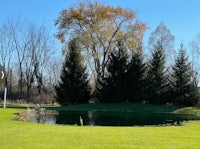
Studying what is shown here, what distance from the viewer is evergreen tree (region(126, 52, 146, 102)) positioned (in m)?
34.3

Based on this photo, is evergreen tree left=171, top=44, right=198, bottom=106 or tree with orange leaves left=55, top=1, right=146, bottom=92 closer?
evergreen tree left=171, top=44, right=198, bottom=106

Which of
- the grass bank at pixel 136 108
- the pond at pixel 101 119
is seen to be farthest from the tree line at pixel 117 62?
the pond at pixel 101 119

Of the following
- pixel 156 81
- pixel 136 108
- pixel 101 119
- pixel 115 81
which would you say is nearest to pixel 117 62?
pixel 115 81

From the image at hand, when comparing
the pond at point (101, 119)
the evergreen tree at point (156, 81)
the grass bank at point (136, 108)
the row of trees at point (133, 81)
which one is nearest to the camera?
the pond at point (101, 119)

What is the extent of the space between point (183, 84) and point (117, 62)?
7.98m

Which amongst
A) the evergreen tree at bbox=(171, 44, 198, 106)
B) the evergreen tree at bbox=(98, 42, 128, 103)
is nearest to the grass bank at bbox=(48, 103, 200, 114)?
the evergreen tree at bbox=(98, 42, 128, 103)

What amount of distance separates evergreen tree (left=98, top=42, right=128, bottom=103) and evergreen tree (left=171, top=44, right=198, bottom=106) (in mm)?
5713

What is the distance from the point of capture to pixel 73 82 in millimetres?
35438

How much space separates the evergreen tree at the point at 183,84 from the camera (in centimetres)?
3241

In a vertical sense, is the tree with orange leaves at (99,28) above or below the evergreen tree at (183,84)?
above

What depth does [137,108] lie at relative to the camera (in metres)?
30.9

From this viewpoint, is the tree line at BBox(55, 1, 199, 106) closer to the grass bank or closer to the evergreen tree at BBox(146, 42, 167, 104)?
the evergreen tree at BBox(146, 42, 167, 104)

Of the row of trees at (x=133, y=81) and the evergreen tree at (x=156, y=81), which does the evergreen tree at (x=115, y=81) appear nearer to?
the row of trees at (x=133, y=81)

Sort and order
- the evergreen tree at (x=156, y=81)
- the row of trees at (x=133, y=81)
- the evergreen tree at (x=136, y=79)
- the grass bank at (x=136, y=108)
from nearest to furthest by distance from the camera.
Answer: the grass bank at (x=136, y=108)
the row of trees at (x=133, y=81)
the evergreen tree at (x=156, y=81)
the evergreen tree at (x=136, y=79)
